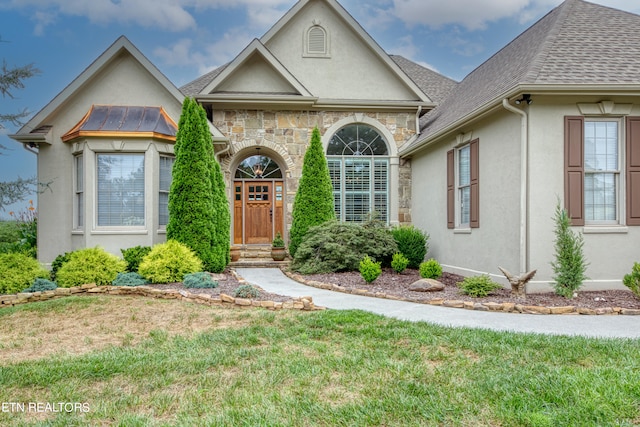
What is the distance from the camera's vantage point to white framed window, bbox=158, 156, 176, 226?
1011 cm

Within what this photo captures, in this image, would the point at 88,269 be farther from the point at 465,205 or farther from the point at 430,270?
the point at 465,205

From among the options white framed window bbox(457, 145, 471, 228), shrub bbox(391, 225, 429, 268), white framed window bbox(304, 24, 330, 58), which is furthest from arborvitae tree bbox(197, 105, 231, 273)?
white framed window bbox(457, 145, 471, 228)

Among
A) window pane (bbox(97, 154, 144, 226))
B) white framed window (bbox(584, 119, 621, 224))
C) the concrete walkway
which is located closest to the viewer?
the concrete walkway

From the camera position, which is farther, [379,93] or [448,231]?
[379,93]

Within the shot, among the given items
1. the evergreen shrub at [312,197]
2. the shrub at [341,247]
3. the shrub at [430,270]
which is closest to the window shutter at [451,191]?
the shrub at [341,247]

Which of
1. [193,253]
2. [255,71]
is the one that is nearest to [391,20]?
[255,71]

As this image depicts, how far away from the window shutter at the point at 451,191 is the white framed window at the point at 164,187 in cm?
652

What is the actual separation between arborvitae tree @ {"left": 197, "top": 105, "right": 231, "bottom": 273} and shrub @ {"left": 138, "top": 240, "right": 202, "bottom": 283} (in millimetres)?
895

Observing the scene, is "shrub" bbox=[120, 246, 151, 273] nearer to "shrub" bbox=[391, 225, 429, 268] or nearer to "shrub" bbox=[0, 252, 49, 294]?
"shrub" bbox=[0, 252, 49, 294]

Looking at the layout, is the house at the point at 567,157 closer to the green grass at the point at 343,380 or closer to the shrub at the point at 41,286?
the green grass at the point at 343,380

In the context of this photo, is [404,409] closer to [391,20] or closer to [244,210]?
[244,210]

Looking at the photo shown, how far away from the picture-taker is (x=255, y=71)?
12.1m

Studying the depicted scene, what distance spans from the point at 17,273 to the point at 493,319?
786cm

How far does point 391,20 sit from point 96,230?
18622 millimetres
